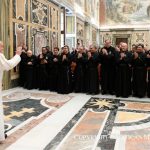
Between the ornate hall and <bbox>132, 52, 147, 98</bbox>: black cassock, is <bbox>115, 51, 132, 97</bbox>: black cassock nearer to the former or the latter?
the ornate hall

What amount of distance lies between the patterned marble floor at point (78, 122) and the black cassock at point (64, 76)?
2.06 feet

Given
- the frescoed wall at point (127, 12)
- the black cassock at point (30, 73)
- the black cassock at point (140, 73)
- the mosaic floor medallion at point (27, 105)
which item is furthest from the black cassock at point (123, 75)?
the frescoed wall at point (127, 12)

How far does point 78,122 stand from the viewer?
6000mm

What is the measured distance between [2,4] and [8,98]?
136 inches

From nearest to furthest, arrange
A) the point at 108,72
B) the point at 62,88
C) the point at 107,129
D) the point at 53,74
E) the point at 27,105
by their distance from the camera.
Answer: the point at 107,129 < the point at 27,105 < the point at 108,72 < the point at 62,88 < the point at 53,74

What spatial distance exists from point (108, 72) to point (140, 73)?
1.06m

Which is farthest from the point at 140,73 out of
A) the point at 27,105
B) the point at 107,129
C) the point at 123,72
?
the point at 107,129

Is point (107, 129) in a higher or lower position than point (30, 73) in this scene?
lower

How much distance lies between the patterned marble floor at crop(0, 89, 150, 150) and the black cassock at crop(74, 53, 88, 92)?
77 centimetres

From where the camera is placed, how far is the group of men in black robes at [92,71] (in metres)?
9.07

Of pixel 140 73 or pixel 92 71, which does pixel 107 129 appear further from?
pixel 92 71

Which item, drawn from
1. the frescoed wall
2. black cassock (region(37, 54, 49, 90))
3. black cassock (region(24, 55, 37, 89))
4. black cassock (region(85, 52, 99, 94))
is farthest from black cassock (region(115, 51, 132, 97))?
the frescoed wall

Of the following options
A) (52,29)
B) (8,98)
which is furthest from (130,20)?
(8,98)

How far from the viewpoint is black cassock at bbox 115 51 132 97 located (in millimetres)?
9023
